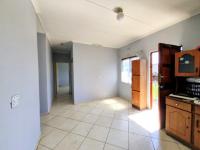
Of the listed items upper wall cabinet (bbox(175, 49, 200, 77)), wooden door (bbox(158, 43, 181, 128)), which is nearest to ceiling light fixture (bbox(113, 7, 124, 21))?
wooden door (bbox(158, 43, 181, 128))

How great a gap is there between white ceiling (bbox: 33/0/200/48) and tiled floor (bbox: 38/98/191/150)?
259 centimetres

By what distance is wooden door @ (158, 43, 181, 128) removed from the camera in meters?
2.45

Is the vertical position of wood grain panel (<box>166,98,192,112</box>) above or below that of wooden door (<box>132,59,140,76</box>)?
below

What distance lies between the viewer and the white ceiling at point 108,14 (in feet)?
6.57

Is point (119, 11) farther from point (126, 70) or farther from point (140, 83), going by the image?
point (126, 70)

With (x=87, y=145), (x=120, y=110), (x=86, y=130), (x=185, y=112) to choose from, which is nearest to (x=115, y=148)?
(x=87, y=145)

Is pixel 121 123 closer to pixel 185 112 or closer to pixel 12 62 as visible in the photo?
pixel 185 112

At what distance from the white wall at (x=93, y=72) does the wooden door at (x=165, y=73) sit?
3.00 meters

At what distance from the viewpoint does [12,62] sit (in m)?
1.19

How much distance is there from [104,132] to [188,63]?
228 centimetres

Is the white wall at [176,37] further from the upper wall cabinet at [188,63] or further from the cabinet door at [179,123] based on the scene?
the cabinet door at [179,123]

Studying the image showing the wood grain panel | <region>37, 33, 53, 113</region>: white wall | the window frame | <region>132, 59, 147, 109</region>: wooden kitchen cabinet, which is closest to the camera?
the wood grain panel

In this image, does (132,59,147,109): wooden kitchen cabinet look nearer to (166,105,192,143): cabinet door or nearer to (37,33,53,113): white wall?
(166,105,192,143): cabinet door

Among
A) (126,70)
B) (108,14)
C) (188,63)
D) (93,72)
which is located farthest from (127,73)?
(108,14)
